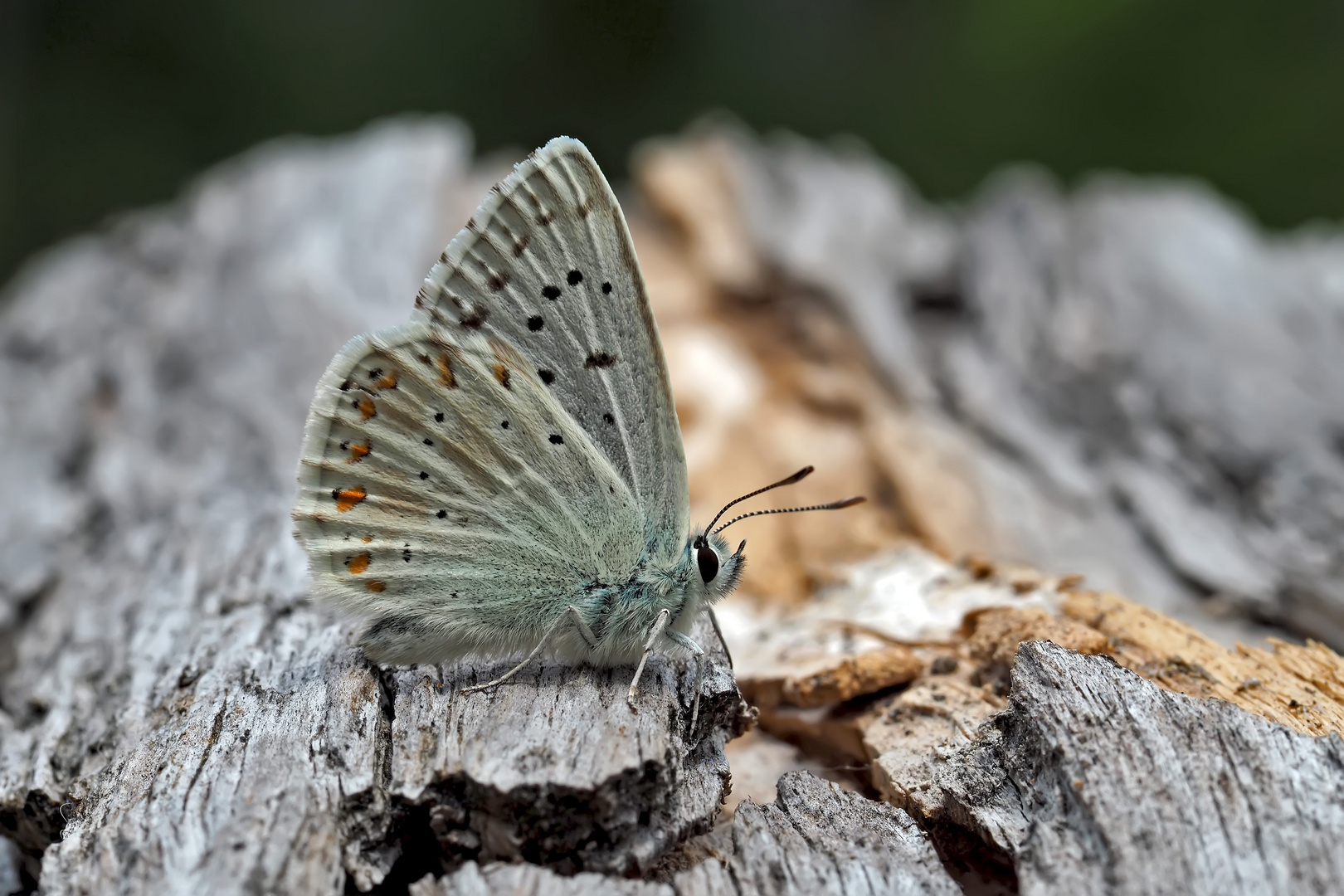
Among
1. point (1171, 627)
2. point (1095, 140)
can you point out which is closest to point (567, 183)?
point (1171, 627)

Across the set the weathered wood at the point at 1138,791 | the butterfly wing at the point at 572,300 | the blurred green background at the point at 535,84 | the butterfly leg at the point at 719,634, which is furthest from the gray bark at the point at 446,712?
the blurred green background at the point at 535,84

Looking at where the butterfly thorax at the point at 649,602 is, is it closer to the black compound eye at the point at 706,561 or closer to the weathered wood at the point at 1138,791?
the black compound eye at the point at 706,561

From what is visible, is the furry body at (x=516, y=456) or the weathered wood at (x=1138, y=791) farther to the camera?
the furry body at (x=516, y=456)

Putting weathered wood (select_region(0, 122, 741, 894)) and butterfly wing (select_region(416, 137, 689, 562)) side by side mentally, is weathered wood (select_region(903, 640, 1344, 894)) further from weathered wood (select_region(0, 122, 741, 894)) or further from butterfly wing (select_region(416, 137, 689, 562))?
butterfly wing (select_region(416, 137, 689, 562))

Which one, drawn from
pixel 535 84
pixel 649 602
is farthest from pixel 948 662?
pixel 535 84

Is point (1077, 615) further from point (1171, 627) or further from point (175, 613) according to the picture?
point (175, 613)

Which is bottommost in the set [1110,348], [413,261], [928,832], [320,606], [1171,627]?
[928,832]
